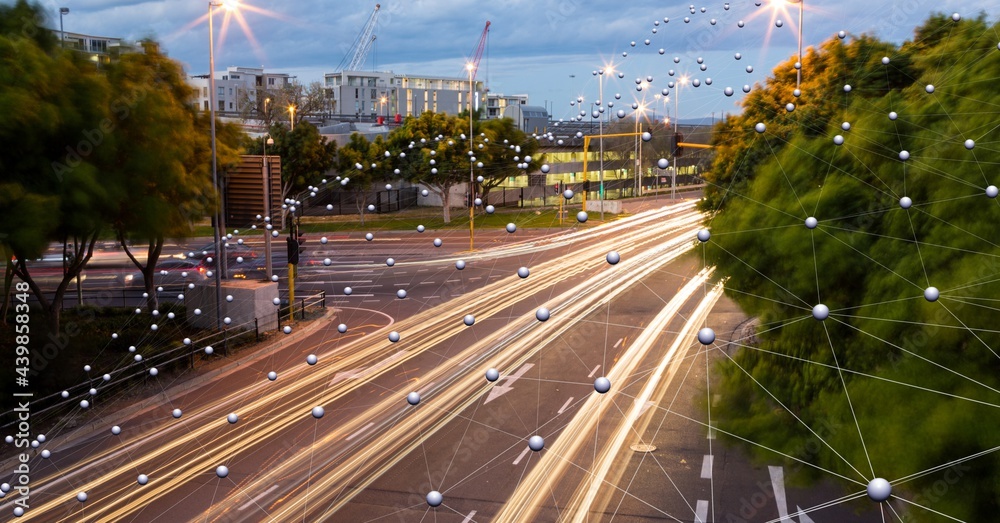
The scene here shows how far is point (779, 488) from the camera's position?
441 inches

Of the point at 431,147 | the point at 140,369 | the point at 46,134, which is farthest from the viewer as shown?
the point at 431,147

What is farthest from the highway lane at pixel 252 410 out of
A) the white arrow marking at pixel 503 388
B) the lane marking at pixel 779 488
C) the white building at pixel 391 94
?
the white building at pixel 391 94

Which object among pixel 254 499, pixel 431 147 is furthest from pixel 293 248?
pixel 431 147

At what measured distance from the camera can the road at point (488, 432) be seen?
8.31 m

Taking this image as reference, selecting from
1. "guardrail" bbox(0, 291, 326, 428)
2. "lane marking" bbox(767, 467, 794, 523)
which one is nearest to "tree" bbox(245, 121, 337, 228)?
"guardrail" bbox(0, 291, 326, 428)

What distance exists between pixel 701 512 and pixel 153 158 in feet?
39.6

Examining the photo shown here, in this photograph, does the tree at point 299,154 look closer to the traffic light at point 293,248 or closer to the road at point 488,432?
the traffic light at point 293,248

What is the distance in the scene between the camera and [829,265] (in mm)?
7141

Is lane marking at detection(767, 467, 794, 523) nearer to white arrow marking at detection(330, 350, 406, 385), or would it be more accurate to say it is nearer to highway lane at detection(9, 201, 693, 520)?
highway lane at detection(9, 201, 693, 520)

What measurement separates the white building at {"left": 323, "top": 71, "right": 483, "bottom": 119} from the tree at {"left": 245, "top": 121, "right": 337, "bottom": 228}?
200 feet

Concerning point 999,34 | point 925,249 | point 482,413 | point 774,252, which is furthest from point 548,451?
point 999,34

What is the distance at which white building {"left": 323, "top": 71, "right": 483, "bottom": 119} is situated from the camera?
10794cm

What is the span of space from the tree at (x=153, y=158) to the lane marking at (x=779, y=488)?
12014 mm

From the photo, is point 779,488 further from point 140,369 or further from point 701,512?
point 140,369
